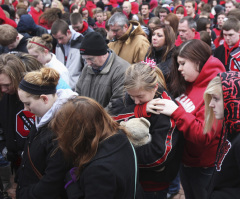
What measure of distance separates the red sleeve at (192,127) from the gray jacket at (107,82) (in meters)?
1.15

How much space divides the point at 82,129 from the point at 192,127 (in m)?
0.97

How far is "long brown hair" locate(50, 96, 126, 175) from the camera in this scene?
1720 millimetres

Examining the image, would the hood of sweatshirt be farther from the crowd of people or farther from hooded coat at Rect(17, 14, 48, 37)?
hooded coat at Rect(17, 14, 48, 37)

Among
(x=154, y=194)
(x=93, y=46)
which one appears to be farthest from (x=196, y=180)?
(x=93, y=46)

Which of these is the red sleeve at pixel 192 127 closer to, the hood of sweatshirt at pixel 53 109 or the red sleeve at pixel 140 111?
the red sleeve at pixel 140 111

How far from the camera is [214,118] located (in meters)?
2.24

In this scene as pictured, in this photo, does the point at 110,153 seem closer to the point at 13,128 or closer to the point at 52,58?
the point at 13,128

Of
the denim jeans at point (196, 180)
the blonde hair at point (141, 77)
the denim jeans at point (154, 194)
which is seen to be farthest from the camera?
the denim jeans at point (196, 180)

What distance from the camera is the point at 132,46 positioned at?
4.65m

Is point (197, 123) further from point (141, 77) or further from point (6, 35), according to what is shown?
point (6, 35)

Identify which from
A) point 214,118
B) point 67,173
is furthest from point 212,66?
point 67,173

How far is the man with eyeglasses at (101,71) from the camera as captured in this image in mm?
3383

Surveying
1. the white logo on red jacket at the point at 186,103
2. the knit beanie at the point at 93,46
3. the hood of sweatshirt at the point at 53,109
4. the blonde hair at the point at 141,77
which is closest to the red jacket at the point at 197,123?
the white logo on red jacket at the point at 186,103

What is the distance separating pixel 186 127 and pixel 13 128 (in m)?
1.77
